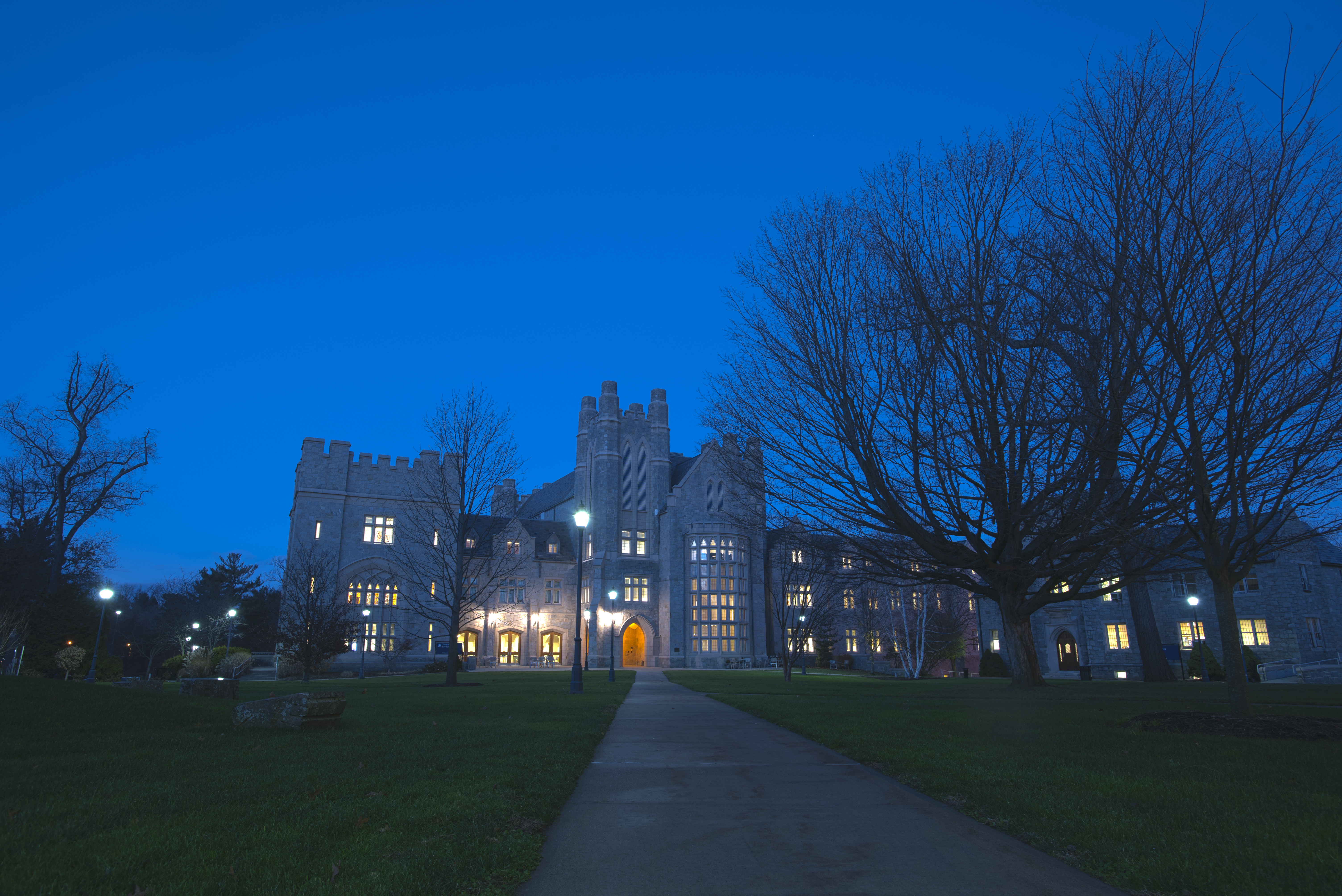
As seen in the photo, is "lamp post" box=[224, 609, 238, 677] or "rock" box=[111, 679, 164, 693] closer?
"rock" box=[111, 679, 164, 693]

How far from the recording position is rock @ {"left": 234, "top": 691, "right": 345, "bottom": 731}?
35.2 feet

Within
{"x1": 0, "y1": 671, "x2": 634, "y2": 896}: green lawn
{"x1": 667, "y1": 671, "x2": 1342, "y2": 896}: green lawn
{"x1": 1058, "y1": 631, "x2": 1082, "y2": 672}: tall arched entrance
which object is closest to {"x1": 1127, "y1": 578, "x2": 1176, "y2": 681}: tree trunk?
{"x1": 667, "y1": 671, "x2": 1342, "y2": 896}: green lawn

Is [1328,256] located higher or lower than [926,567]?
higher

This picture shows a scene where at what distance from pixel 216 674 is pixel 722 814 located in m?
35.8

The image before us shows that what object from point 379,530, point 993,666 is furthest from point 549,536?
point 993,666

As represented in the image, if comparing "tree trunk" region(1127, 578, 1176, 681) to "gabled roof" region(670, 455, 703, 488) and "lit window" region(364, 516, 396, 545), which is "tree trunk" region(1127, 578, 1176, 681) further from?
"lit window" region(364, 516, 396, 545)

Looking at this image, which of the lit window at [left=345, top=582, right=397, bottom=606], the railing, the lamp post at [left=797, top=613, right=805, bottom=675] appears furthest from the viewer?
the lit window at [left=345, top=582, right=397, bottom=606]

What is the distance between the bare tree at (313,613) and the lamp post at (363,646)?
1.76 ft

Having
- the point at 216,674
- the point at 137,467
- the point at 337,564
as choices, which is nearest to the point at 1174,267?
the point at 216,674

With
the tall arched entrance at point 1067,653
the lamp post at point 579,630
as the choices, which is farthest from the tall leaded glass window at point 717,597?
the lamp post at point 579,630

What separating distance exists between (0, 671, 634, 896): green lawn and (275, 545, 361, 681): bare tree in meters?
22.4

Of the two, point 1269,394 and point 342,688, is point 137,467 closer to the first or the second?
point 342,688

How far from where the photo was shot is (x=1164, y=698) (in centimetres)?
1666

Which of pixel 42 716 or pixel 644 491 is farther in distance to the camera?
pixel 644 491
